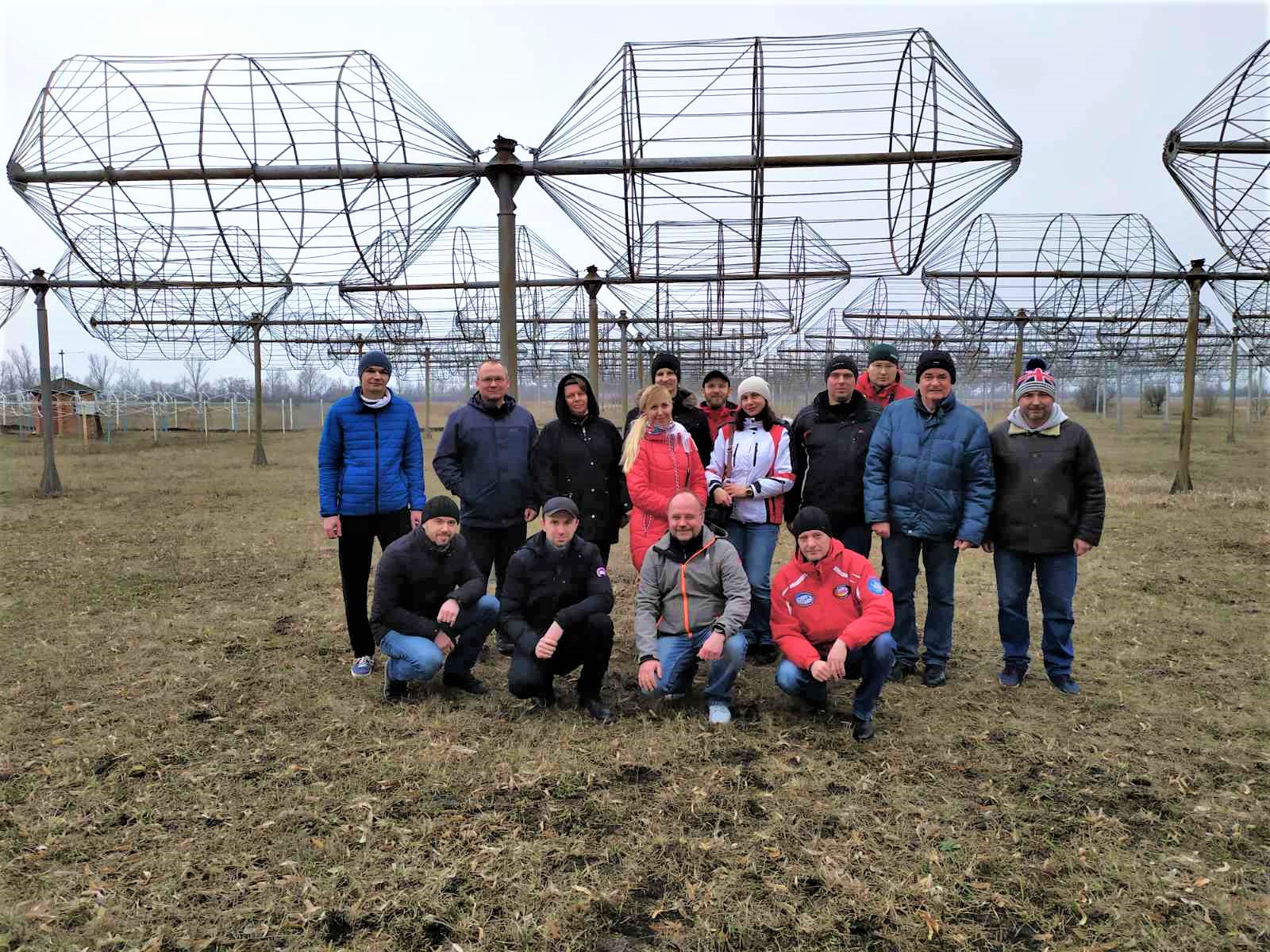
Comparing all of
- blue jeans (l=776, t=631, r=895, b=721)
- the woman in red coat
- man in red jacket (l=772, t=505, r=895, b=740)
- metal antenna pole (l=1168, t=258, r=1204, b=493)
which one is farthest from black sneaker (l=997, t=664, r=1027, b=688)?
metal antenna pole (l=1168, t=258, r=1204, b=493)

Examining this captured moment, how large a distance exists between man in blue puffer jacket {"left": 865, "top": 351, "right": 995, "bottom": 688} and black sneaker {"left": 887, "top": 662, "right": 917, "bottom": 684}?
11cm

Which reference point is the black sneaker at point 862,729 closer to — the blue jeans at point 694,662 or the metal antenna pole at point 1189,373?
the blue jeans at point 694,662

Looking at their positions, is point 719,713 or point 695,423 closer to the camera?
point 719,713

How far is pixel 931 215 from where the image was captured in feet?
16.2

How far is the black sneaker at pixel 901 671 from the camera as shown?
16.0 ft

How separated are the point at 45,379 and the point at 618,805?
14164 mm

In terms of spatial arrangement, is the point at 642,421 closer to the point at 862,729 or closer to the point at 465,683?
the point at 465,683

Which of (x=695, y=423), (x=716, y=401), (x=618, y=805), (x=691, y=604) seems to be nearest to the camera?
(x=618, y=805)

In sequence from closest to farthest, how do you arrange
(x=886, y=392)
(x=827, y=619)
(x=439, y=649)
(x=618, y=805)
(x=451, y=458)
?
(x=618, y=805), (x=827, y=619), (x=439, y=649), (x=451, y=458), (x=886, y=392)

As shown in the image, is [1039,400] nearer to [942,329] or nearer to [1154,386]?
[942,329]

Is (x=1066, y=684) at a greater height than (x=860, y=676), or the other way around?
(x=860, y=676)

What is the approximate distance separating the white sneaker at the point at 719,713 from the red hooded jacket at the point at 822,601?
0.46 metres

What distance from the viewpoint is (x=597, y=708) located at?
4285mm

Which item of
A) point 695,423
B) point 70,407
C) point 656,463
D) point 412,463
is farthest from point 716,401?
point 70,407
